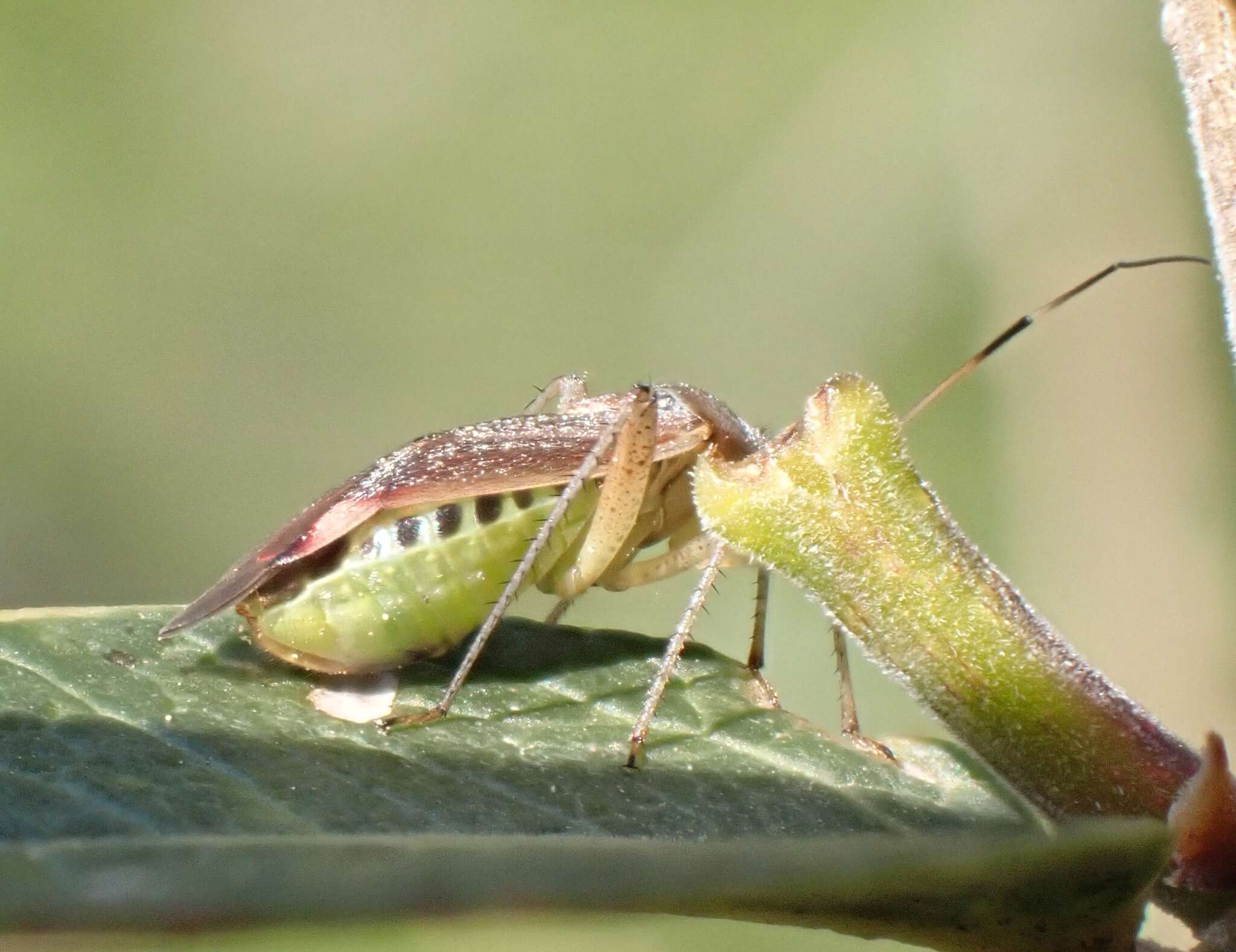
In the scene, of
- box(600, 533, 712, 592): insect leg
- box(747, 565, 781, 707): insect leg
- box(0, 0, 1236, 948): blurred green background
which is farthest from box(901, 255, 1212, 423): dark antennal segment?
box(0, 0, 1236, 948): blurred green background

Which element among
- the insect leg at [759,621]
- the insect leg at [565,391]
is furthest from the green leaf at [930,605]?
the insect leg at [565,391]

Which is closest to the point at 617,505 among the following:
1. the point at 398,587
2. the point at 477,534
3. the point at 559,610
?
the point at 477,534

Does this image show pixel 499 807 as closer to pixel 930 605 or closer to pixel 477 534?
pixel 930 605

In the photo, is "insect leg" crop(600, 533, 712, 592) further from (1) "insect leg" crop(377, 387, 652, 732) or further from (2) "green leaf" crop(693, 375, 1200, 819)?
(2) "green leaf" crop(693, 375, 1200, 819)

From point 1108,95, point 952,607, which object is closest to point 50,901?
point 952,607

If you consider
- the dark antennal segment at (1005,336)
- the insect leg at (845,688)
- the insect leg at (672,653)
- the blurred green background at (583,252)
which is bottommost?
the insect leg at (845,688)

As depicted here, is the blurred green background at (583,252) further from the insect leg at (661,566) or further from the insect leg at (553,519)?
the insect leg at (553,519)

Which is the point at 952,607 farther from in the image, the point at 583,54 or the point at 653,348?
the point at 583,54
